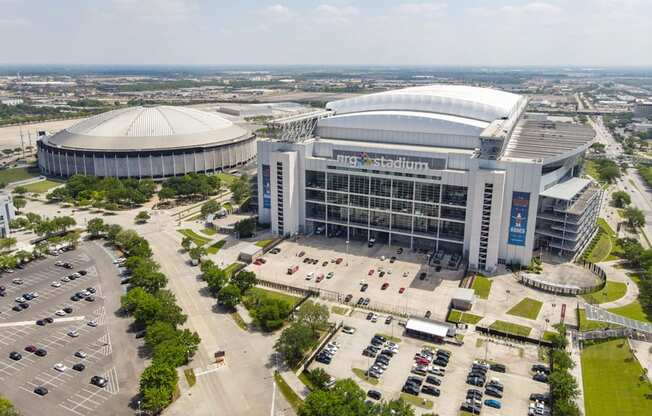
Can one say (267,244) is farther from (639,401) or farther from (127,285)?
(639,401)

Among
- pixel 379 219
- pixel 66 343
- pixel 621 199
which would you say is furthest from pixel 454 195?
pixel 66 343

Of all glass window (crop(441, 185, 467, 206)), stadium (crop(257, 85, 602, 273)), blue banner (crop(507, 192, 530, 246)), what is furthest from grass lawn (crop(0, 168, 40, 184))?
blue banner (crop(507, 192, 530, 246))

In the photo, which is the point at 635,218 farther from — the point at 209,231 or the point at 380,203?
the point at 209,231

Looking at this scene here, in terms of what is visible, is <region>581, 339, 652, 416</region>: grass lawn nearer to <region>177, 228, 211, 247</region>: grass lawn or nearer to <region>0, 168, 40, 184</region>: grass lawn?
<region>177, 228, 211, 247</region>: grass lawn

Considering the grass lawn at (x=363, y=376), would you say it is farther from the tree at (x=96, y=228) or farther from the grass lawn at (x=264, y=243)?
the tree at (x=96, y=228)

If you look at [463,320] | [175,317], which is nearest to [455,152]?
[463,320]

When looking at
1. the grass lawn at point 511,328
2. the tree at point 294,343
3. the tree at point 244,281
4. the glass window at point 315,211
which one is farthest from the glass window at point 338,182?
the tree at point 294,343
